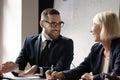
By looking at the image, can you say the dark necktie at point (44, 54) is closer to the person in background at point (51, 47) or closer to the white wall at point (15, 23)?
the person in background at point (51, 47)

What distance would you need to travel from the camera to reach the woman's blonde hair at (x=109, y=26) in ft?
7.36

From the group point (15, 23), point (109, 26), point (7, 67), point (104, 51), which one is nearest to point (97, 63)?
point (104, 51)

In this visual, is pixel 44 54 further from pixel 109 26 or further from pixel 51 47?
pixel 109 26

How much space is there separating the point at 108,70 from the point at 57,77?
0.42m

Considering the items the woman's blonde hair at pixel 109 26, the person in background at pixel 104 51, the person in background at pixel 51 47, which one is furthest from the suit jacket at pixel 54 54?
the woman's blonde hair at pixel 109 26

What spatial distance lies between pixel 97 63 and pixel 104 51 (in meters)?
0.12

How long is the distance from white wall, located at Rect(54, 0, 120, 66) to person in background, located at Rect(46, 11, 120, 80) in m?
1.01

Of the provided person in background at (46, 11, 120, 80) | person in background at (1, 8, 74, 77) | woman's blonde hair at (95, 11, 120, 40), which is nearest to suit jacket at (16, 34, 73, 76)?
person in background at (1, 8, 74, 77)

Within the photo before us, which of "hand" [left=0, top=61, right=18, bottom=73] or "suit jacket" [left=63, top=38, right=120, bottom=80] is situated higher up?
"suit jacket" [left=63, top=38, right=120, bottom=80]

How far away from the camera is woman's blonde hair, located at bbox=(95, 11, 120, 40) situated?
224 cm

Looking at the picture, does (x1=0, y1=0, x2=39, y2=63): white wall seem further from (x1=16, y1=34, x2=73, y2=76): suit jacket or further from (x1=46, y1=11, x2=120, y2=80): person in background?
(x1=46, y1=11, x2=120, y2=80): person in background

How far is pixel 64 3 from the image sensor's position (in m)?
3.88

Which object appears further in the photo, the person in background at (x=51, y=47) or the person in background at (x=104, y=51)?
the person in background at (x=51, y=47)

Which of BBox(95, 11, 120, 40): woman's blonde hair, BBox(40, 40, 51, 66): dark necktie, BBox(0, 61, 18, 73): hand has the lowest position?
BBox(0, 61, 18, 73): hand
